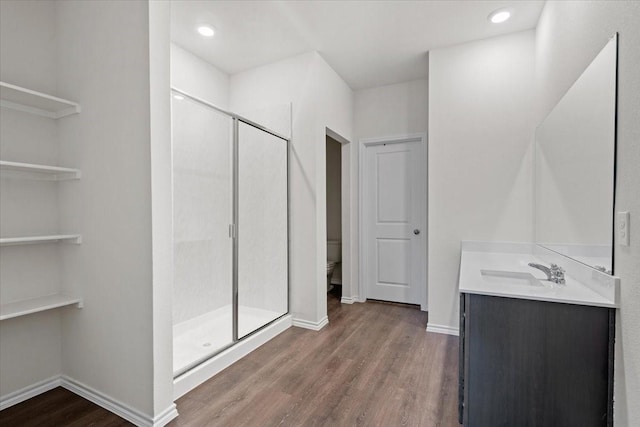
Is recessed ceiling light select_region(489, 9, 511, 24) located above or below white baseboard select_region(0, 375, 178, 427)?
above

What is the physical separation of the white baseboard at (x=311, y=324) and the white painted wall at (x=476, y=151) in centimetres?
108

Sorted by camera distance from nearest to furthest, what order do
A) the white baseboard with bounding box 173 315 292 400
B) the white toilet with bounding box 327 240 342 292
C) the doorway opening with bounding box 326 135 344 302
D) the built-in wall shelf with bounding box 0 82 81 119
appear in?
the built-in wall shelf with bounding box 0 82 81 119, the white baseboard with bounding box 173 315 292 400, the white toilet with bounding box 327 240 342 292, the doorway opening with bounding box 326 135 344 302

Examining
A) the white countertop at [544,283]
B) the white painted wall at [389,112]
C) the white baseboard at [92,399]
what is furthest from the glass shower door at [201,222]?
the white countertop at [544,283]

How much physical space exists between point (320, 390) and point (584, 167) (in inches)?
78.8

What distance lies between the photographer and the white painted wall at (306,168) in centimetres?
311

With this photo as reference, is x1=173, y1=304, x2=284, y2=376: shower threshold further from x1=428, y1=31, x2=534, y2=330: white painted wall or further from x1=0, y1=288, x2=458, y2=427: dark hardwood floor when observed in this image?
x1=428, y1=31, x2=534, y2=330: white painted wall

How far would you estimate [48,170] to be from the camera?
1871 mm

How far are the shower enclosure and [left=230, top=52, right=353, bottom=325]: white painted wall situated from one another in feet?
0.38

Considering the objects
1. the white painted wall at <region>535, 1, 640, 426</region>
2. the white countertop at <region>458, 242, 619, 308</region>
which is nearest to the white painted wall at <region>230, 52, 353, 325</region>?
the white countertop at <region>458, 242, 619, 308</region>

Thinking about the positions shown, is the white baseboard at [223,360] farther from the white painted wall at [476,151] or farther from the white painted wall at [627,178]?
the white painted wall at [627,178]

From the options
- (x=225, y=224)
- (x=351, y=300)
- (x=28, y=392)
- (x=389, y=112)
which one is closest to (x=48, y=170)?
(x=225, y=224)

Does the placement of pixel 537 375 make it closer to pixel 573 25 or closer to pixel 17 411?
pixel 573 25

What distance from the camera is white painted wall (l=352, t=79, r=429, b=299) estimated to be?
368 centimetres

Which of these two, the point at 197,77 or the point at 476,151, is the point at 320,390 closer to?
the point at 476,151
